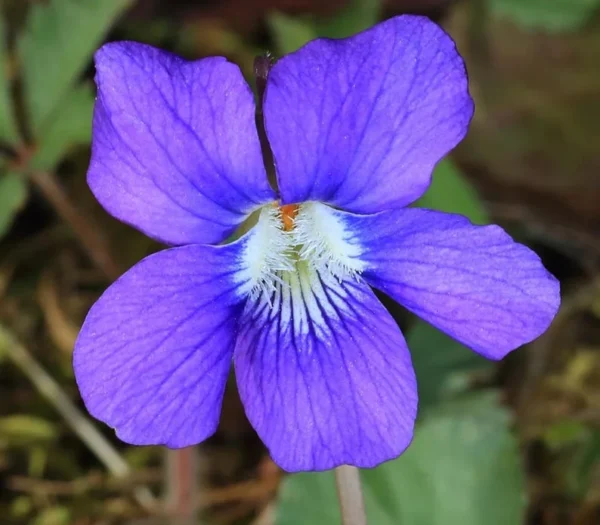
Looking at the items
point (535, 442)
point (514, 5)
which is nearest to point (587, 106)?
point (514, 5)

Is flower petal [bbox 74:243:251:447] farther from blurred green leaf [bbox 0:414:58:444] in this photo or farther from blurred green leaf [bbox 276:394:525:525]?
blurred green leaf [bbox 0:414:58:444]

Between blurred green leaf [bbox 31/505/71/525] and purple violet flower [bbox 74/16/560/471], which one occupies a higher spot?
purple violet flower [bbox 74/16/560/471]

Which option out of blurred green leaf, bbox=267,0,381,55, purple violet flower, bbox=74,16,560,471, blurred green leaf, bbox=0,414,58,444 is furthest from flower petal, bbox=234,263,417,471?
blurred green leaf, bbox=267,0,381,55

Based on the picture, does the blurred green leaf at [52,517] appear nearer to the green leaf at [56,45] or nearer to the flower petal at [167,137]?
the green leaf at [56,45]

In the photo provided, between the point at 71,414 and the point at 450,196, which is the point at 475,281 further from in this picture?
the point at 71,414

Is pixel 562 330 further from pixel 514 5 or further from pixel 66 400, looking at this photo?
pixel 66 400

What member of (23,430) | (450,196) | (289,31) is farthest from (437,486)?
(289,31)

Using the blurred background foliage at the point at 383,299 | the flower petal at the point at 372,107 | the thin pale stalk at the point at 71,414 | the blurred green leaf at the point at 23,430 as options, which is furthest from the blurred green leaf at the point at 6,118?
the flower petal at the point at 372,107
